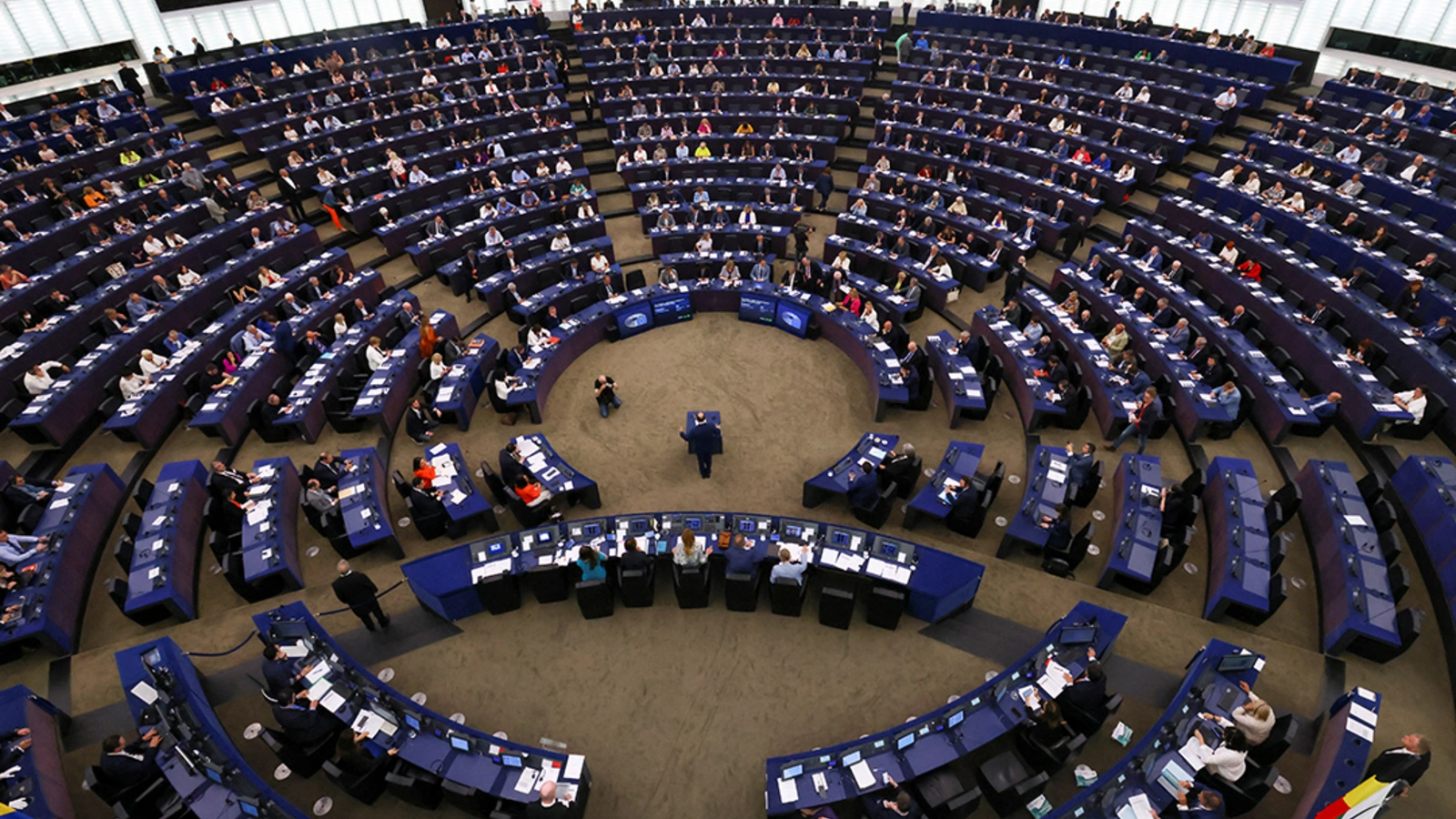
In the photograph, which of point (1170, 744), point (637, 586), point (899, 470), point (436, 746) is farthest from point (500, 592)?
point (1170, 744)

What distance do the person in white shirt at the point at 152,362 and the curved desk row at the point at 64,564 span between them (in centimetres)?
341

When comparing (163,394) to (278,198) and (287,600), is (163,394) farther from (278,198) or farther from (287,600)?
(278,198)

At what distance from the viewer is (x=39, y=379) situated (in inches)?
621

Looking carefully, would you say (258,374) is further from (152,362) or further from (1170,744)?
(1170,744)

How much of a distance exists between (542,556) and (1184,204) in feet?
71.1

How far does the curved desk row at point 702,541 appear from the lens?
1193 centimetres

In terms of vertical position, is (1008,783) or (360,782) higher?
(1008,783)

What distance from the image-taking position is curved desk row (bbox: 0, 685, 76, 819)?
9.03m

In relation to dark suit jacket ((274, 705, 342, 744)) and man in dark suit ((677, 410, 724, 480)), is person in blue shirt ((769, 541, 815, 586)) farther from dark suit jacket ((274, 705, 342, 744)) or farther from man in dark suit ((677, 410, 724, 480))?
dark suit jacket ((274, 705, 342, 744))

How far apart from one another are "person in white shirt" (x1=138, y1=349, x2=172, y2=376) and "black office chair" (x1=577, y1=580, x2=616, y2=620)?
40.8ft

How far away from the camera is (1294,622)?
11.8m

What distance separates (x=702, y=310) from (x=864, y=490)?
9674 millimetres

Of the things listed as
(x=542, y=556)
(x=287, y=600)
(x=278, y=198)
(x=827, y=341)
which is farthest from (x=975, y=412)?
(x=278, y=198)

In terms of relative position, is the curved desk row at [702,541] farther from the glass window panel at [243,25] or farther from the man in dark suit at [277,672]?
the glass window panel at [243,25]
